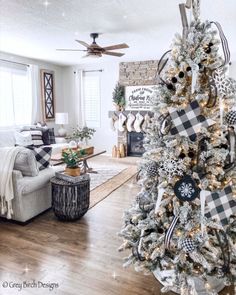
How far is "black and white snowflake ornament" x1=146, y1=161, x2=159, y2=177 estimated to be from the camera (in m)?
1.71

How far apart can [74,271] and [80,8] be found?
284 centimetres

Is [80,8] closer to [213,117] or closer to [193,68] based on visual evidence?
[193,68]

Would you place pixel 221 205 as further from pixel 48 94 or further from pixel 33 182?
pixel 48 94

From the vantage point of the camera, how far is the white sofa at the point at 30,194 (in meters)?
2.80

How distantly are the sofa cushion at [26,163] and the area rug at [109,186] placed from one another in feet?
3.24

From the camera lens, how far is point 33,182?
2.85 m

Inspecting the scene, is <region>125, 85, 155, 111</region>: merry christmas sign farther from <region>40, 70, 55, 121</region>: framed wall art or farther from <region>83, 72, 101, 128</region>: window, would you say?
<region>40, 70, 55, 121</region>: framed wall art

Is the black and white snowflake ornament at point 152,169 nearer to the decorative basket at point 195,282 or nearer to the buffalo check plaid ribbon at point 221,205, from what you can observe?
the buffalo check plaid ribbon at point 221,205

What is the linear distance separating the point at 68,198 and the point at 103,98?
4495 mm

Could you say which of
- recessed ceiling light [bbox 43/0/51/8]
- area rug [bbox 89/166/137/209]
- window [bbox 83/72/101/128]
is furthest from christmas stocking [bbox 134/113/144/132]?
recessed ceiling light [bbox 43/0/51/8]

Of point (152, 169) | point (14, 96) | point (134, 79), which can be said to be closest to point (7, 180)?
point (152, 169)

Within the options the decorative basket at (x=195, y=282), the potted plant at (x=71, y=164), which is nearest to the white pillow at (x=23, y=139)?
the potted plant at (x=71, y=164)

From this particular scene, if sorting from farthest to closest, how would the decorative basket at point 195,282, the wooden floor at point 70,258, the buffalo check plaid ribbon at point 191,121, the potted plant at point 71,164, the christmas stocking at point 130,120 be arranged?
1. the christmas stocking at point 130,120
2. the potted plant at point 71,164
3. the wooden floor at point 70,258
4. the decorative basket at point 195,282
5. the buffalo check plaid ribbon at point 191,121

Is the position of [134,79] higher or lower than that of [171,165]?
higher
